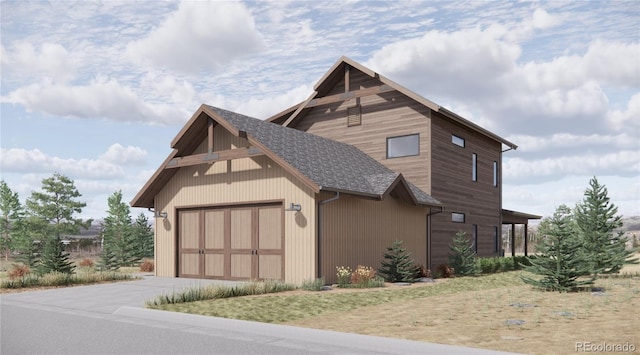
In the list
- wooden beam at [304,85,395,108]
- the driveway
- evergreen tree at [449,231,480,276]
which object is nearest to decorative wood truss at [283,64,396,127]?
wooden beam at [304,85,395,108]

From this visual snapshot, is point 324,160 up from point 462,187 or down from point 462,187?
Answer: up

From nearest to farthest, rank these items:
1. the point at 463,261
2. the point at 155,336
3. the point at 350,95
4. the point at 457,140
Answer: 1. the point at 155,336
2. the point at 463,261
3. the point at 350,95
4. the point at 457,140

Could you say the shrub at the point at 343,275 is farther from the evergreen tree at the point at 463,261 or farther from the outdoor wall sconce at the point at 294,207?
the evergreen tree at the point at 463,261

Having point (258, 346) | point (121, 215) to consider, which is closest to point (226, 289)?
point (258, 346)

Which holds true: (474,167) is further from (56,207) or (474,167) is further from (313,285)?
(56,207)

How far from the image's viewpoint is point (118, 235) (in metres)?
44.3

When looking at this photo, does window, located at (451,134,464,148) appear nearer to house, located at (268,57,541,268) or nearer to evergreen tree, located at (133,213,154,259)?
house, located at (268,57,541,268)

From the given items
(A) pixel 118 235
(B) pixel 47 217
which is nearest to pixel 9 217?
(B) pixel 47 217

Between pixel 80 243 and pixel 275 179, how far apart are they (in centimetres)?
4103

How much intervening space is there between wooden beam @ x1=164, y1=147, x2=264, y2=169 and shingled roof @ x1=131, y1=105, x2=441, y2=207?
372mm

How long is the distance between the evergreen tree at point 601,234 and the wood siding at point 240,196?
11.0m

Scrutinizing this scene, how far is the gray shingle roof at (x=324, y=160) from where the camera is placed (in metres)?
19.7

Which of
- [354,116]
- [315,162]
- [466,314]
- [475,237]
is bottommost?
[466,314]

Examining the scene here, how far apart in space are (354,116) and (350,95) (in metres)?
1.00
